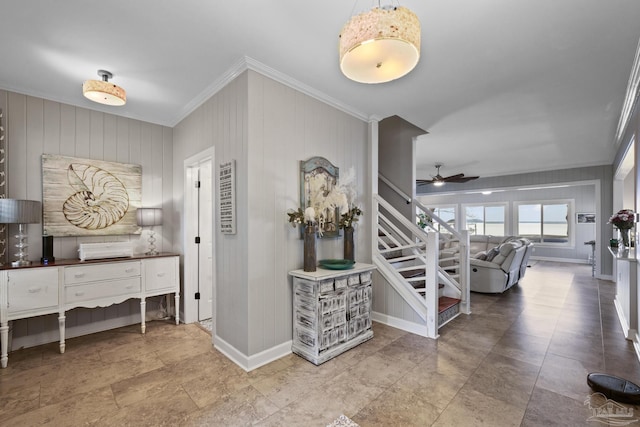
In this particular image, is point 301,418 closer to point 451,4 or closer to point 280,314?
point 280,314

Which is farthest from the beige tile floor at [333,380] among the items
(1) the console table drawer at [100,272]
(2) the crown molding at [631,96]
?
(2) the crown molding at [631,96]

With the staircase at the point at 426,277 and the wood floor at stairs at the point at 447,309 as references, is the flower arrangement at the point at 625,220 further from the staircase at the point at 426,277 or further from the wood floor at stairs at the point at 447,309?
the wood floor at stairs at the point at 447,309

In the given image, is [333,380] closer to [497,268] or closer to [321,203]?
[321,203]

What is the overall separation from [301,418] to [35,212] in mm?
3157

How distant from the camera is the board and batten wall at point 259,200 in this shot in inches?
105

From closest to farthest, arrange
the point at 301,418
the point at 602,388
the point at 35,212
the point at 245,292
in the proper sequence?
the point at 301,418 → the point at 602,388 → the point at 245,292 → the point at 35,212

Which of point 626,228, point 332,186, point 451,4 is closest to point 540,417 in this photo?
point 332,186

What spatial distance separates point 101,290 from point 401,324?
348 centimetres

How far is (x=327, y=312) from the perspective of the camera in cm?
279

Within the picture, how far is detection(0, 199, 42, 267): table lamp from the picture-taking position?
2711mm

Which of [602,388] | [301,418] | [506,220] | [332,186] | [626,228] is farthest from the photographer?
[506,220]

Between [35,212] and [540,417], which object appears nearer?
[540,417]

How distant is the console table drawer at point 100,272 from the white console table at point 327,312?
6.59 ft

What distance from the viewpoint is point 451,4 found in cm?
196
